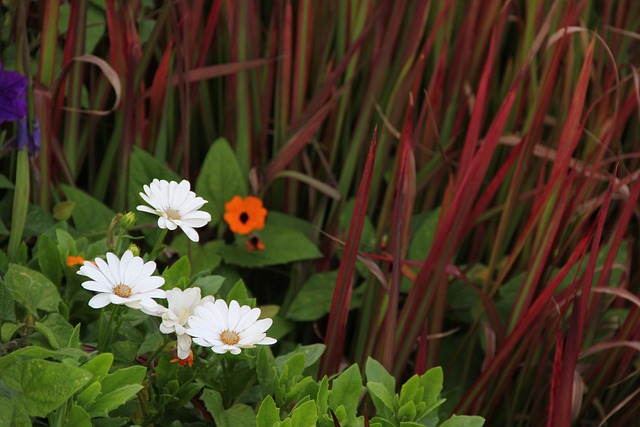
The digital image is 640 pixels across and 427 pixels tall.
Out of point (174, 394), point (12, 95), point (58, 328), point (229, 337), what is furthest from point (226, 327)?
point (12, 95)

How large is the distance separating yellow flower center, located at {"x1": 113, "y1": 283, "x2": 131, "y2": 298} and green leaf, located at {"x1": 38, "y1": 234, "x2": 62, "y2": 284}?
11.9 inches

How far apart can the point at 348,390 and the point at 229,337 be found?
0.17m

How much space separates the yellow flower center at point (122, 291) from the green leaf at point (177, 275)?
156mm

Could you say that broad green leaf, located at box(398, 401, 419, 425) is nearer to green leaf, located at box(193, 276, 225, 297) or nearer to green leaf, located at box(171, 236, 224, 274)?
green leaf, located at box(193, 276, 225, 297)

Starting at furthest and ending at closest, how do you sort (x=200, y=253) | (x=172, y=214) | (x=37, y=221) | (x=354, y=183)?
1. (x=354, y=183)
2. (x=200, y=253)
3. (x=37, y=221)
4. (x=172, y=214)

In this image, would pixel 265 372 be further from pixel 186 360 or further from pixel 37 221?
pixel 37 221

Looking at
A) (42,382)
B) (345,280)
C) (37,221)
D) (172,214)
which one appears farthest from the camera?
(37,221)

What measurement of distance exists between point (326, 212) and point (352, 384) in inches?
28.7

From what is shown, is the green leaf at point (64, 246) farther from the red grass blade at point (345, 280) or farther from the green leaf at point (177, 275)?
the red grass blade at point (345, 280)

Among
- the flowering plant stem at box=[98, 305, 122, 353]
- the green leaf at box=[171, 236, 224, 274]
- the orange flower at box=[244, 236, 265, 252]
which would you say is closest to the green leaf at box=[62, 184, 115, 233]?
the green leaf at box=[171, 236, 224, 274]

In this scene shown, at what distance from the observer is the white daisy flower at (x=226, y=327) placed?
850 mm

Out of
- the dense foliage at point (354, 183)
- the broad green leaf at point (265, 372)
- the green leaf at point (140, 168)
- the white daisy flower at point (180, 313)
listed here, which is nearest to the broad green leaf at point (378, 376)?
the dense foliage at point (354, 183)

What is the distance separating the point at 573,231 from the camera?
1.42m

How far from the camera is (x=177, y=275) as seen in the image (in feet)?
3.41
